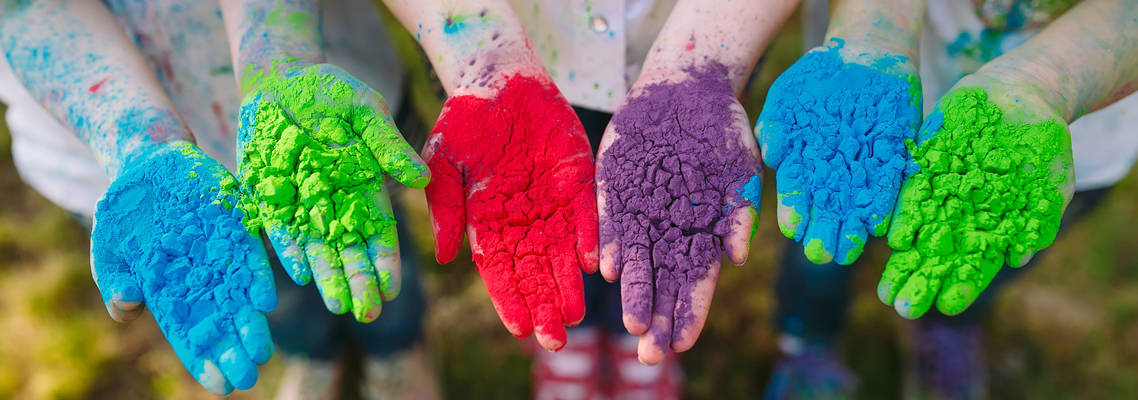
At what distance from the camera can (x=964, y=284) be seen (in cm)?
115

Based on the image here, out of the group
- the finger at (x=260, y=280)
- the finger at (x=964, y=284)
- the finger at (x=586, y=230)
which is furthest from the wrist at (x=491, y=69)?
the finger at (x=964, y=284)

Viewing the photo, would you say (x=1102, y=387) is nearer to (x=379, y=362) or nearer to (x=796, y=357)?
(x=796, y=357)

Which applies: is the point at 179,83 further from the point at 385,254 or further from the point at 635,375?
the point at 635,375

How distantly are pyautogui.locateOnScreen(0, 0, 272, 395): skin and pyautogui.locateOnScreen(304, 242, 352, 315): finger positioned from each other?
0.97 feet

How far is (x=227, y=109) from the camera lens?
1.62 meters

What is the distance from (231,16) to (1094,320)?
3.54 m

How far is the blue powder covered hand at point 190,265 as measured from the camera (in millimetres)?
1132

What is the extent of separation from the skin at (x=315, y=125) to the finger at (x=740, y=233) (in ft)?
2.23

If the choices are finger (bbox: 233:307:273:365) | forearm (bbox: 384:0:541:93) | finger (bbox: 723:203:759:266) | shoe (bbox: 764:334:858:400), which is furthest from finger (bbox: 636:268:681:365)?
shoe (bbox: 764:334:858:400)

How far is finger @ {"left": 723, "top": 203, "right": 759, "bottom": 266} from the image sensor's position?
1269 mm

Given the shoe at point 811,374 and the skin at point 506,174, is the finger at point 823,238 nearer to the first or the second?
the skin at point 506,174

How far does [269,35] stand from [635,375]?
5.34 ft

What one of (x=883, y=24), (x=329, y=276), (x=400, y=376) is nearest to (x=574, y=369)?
(x=400, y=376)

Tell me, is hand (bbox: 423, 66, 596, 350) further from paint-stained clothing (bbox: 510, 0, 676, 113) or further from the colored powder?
the colored powder
